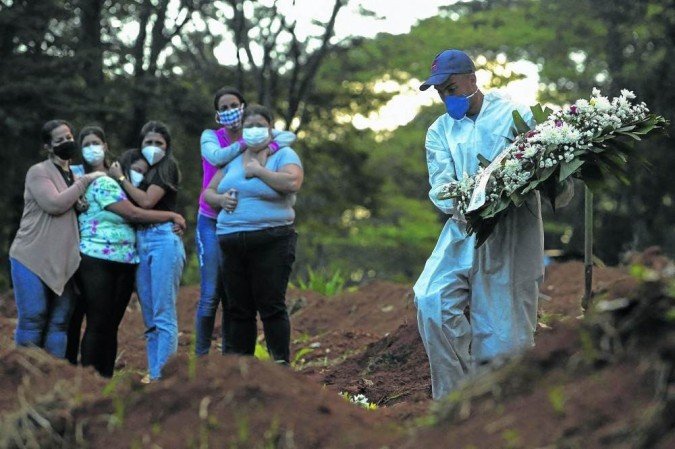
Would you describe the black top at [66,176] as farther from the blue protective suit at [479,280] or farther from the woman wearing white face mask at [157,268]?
the blue protective suit at [479,280]

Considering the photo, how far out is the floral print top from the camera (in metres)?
8.86

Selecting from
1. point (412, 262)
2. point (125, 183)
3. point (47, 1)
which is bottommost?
point (412, 262)

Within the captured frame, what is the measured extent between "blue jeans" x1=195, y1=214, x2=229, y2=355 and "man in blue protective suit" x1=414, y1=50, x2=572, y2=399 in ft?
7.32

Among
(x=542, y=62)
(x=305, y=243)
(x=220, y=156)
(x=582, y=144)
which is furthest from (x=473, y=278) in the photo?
(x=305, y=243)

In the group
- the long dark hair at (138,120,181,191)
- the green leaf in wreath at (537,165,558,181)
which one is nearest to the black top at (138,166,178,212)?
the long dark hair at (138,120,181,191)

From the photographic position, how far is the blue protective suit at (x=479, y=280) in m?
7.54

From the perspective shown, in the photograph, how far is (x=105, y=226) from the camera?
351 inches

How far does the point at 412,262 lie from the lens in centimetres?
3681

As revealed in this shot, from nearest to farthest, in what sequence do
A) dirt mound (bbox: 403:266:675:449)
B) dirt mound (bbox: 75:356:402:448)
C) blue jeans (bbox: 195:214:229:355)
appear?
dirt mound (bbox: 403:266:675:449)
dirt mound (bbox: 75:356:402:448)
blue jeans (bbox: 195:214:229:355)

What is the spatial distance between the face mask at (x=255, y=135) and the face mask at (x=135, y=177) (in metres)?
0.82

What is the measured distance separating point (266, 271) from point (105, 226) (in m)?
1.15

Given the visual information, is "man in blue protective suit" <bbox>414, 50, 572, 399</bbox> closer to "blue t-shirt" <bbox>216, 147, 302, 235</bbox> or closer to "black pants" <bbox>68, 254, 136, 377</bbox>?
"blue t-shirt" <bbox>216, 147, 302, 235</bbox>

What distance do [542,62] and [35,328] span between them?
24286 millimetres

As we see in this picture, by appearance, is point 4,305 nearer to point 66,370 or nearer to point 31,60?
point 31,60
